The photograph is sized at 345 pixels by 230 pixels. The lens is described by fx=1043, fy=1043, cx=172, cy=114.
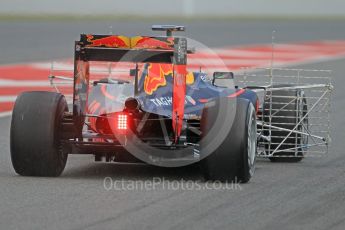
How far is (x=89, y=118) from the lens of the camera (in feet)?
29.3

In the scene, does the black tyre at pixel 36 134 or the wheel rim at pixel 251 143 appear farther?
the wheel rim at pixel 251 143

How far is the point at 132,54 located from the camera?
862 centimetres

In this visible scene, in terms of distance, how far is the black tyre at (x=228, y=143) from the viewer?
8367mm

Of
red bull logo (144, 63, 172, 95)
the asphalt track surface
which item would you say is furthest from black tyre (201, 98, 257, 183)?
red bull logo (144, 63, 172, 95)

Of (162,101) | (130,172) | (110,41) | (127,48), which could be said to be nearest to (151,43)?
(127,48)

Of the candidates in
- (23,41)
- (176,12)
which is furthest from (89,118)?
(176,12)

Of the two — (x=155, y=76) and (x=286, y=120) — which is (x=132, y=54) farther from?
(x=286, y=120)

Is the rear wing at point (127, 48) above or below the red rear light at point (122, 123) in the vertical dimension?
above

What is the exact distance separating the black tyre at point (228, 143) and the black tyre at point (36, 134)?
4.00ft

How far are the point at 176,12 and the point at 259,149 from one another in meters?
25.0

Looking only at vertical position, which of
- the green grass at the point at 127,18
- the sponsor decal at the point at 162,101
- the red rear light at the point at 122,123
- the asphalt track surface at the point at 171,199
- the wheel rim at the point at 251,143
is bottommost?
the asphalt track surface at the point at 171,199

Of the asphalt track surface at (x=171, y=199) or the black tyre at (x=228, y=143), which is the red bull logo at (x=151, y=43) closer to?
the black tyre at (x=228, y=143)

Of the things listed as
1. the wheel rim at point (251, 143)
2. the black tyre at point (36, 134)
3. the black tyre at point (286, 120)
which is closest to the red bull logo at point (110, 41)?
the black tyre at point (36, 134)

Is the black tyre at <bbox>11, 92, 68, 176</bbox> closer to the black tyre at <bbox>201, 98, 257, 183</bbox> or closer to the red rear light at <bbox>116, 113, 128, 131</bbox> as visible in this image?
the red rear light at <bbox>116, 113, 128, 131</bbox>
